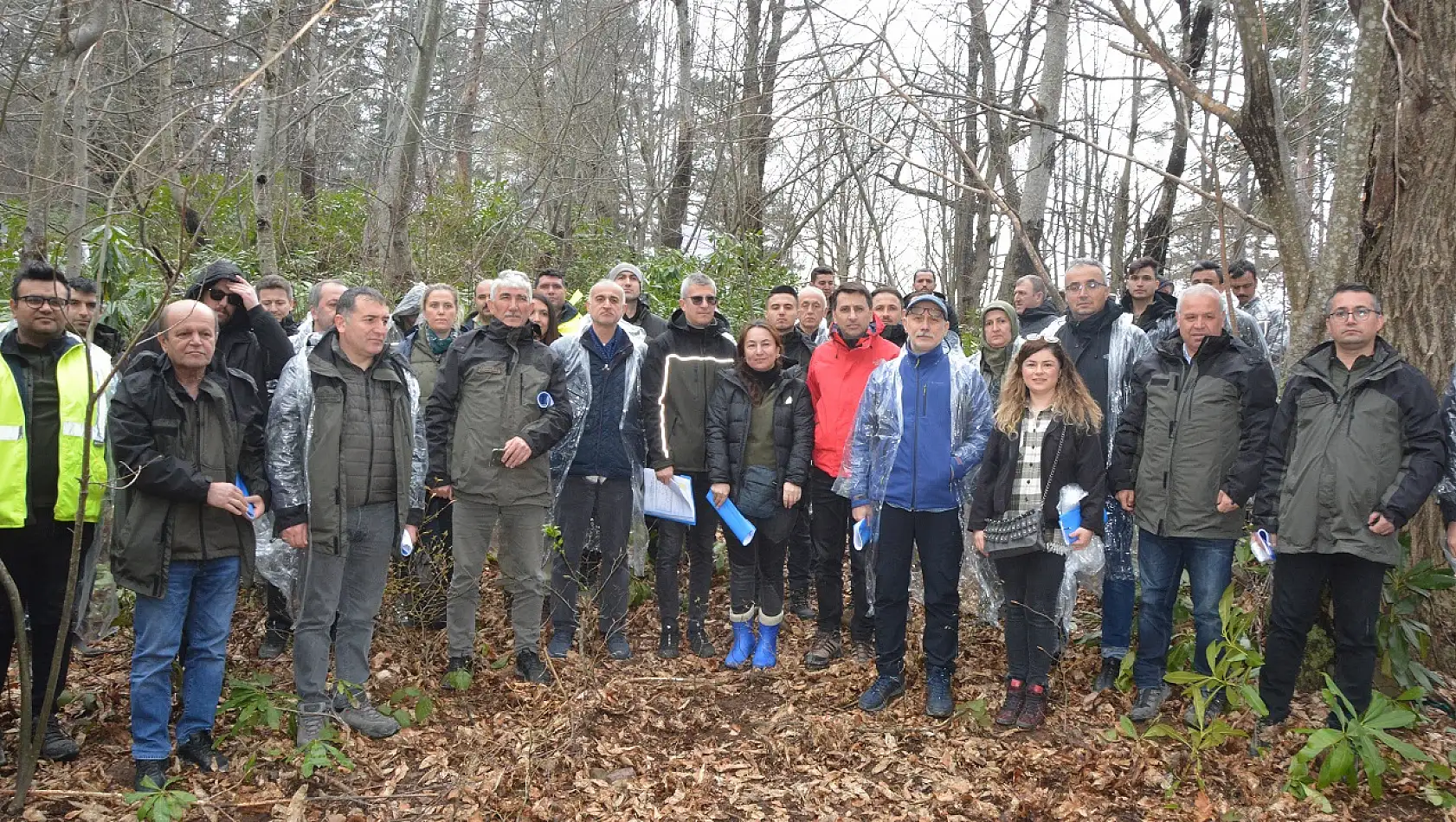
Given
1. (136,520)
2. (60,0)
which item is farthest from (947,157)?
(136,520)

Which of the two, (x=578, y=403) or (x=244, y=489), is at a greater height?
(x=578, y=403)

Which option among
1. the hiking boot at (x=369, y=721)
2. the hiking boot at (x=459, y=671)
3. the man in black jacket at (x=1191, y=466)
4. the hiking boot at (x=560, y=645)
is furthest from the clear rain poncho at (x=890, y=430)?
the hiking boot at (x=369, y=721)

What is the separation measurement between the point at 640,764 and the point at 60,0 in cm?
473

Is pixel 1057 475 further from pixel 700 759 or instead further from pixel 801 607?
pixel 801 607

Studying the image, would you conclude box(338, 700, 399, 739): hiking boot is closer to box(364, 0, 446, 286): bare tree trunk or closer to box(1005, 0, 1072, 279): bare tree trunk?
box(364, 0, 446, 286): bare tree trunk

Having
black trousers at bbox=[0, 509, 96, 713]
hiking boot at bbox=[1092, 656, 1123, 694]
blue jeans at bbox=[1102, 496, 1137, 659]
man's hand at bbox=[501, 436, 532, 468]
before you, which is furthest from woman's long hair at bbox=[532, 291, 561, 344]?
hiking boot at bbox=[1092, 656, 1123, 694]

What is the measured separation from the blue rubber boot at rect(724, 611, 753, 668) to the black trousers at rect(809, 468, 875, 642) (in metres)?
0.45

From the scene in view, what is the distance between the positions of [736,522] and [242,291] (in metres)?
2.89

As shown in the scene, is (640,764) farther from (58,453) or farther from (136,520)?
(58,453)

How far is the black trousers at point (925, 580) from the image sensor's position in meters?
4.69

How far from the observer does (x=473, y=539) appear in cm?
497

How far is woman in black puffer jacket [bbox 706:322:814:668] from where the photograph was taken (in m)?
5.25

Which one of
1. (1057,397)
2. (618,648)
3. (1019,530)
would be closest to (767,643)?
(618,648)

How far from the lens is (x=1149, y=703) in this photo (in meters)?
4.62
